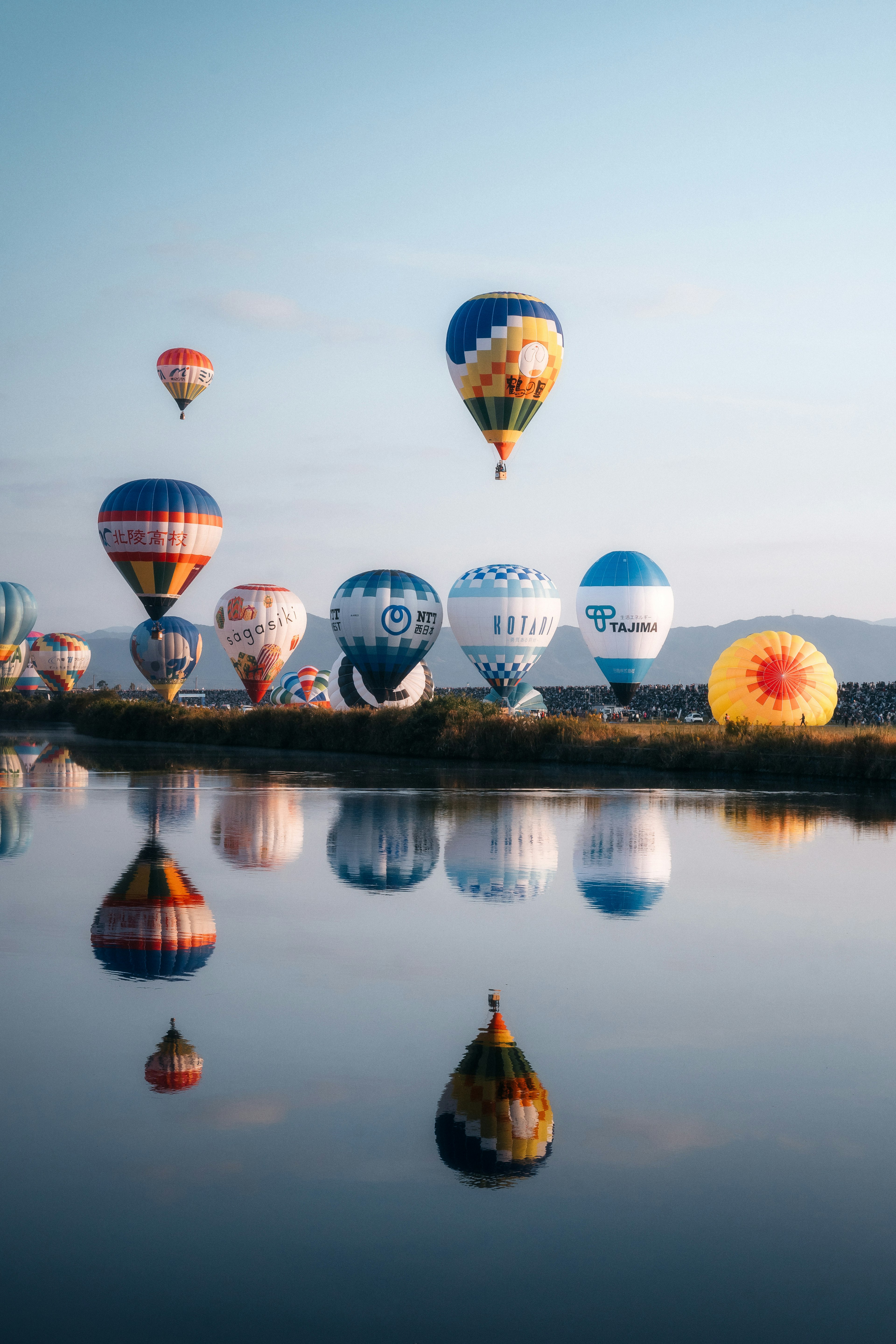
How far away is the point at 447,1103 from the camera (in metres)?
6.42

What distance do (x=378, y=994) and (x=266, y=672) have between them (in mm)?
46810

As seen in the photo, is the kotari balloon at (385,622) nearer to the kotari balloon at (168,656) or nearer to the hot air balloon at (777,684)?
the hot air balloon at (777,684)

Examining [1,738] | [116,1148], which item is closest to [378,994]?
[116,1148]

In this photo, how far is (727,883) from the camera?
512 inches

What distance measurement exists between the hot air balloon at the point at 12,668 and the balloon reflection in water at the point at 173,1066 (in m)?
72.5

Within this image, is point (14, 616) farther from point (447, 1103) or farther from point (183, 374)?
point (447, 1103)

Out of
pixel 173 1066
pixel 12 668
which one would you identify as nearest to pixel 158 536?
pixel 173 1066

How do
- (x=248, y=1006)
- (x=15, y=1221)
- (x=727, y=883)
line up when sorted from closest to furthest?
(x=15, y=1221) < (x=248, y=1006) < (x=727, y=883)

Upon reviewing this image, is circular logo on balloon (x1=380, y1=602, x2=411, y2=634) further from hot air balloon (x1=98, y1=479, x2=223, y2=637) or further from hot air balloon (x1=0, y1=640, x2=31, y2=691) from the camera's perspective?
hot air balloon (x1=0, y1=640, x2=31, y2=691)

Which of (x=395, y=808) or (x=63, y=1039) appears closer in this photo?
(x=63, y=1039)

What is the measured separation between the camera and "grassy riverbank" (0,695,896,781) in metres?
25.5

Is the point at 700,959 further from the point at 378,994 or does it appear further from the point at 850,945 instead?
the point at 378,994

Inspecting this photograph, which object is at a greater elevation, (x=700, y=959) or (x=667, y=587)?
(x=667, y=587)

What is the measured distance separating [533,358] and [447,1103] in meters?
30.1
